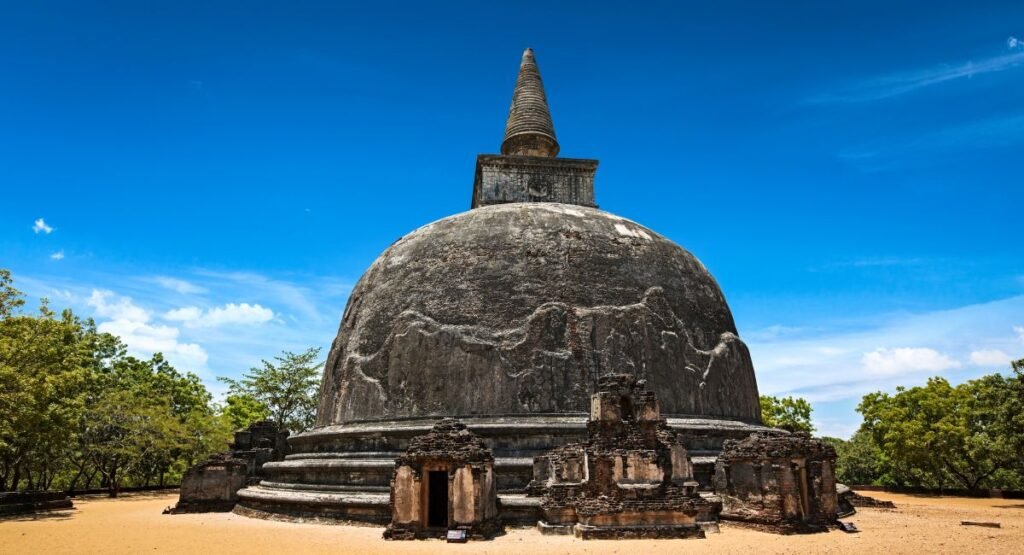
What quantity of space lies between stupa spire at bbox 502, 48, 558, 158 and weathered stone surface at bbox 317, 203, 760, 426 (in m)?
4.83

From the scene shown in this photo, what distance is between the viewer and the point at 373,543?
985cm

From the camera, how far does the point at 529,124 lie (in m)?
20.0

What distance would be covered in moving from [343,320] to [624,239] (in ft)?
23.7

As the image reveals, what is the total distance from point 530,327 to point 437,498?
370 cm

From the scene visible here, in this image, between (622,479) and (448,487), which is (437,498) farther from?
(622,479)

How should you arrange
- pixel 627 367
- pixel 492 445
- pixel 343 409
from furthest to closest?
pixel 343 409 → pixel 627 367 → pixel 492 445

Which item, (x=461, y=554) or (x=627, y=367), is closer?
(x=461, y=554)

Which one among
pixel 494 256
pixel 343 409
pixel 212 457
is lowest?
pixel 212 457

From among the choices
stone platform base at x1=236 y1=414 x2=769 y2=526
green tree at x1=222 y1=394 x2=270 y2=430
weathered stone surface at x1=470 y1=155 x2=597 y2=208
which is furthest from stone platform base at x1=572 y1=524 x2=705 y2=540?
green tree at x1=222 y1=394 x2=270 y2=430

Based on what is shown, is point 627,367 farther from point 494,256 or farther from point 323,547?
point 323,547

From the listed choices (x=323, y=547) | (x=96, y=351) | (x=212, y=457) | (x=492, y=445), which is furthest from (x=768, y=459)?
(x=96, y=351)

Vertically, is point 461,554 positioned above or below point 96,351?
below

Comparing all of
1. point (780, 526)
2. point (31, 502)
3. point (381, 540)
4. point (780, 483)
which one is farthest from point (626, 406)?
point (31, 502)

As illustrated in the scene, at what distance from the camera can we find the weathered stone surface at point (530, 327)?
41.8 feet
